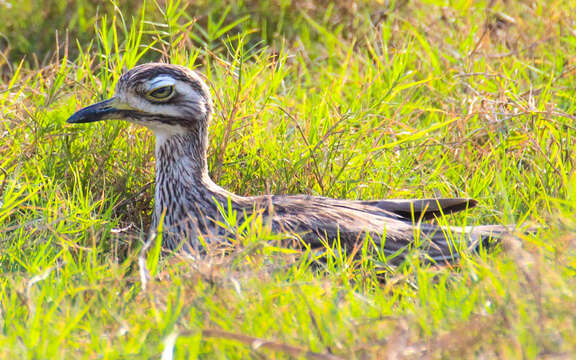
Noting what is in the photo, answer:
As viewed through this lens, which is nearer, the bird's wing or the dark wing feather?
the bird's wing

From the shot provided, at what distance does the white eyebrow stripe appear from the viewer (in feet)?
13.1

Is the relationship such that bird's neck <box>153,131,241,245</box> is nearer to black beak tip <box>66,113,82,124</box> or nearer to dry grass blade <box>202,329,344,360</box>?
black beak tip <box>66,113,82,124</box>

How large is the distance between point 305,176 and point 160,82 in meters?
0.98

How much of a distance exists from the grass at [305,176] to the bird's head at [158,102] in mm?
252

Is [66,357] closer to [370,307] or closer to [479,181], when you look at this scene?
[370,307]

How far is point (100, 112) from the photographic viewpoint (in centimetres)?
395

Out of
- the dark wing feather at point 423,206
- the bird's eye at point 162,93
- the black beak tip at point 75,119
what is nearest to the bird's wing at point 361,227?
the dark wing feather at point 423,206

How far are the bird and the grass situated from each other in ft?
0.62

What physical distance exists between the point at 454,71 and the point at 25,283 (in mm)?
3409

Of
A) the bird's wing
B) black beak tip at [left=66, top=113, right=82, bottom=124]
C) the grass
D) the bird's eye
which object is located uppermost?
the bird's eye

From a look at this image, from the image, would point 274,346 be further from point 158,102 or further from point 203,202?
point 158,102

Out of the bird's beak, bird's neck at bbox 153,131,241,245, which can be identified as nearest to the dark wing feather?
bird's neck at bbox 153,131,241,245

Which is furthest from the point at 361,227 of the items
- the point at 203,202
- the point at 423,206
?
the point at 203,202

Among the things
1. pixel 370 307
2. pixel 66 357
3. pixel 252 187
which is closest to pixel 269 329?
pixel 370 307
